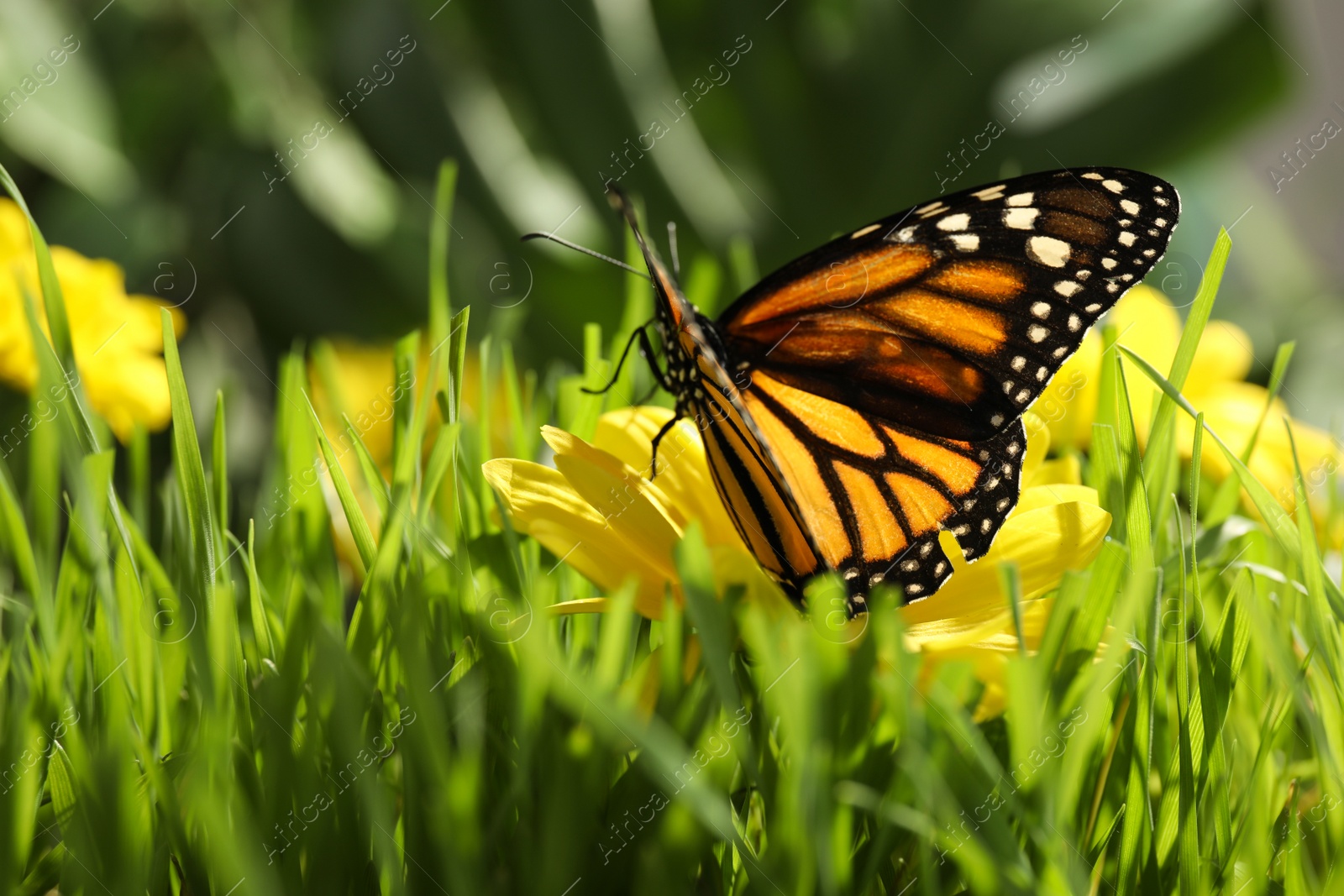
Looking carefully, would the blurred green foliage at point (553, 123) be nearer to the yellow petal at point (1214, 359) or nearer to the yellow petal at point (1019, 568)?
the yellow petal at point (1214, 359)

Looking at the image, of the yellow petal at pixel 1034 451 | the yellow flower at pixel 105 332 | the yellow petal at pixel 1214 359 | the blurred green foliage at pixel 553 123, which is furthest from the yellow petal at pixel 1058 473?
the blurred green foliage at pixel 553 123

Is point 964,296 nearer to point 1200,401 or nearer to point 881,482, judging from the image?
point 881,482

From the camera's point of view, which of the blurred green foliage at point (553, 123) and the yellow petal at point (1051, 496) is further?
the blurred green foliage at point (553, 123)

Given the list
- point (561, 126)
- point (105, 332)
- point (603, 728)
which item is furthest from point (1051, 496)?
point (561, 126)

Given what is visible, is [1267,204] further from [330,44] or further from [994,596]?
[994,596]

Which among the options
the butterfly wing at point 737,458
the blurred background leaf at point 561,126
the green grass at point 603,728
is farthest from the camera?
the blurred background leaf at point 561,126
